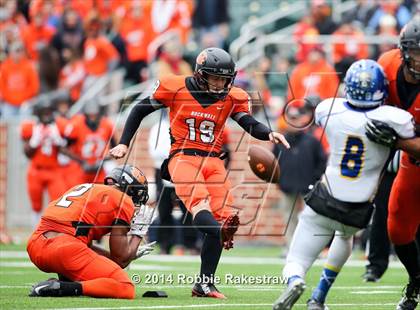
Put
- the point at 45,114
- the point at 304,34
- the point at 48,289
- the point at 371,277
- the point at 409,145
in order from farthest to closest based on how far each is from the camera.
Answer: the point at 304,34 < the point at 45,114 < the point at 371,277 < the point at 48,289 < the point at 409,145

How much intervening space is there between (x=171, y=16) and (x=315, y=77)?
3.39 meters

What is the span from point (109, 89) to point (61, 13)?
7.46 ft

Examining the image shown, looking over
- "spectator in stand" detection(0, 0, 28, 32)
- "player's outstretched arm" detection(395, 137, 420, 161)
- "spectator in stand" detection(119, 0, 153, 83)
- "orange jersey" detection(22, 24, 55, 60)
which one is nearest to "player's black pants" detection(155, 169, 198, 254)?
"spectator in stand" detection(119, 0, 153, 83)

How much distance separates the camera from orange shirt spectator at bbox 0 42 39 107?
17.0 meters

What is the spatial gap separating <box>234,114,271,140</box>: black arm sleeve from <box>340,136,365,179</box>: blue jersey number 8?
1.40 metres

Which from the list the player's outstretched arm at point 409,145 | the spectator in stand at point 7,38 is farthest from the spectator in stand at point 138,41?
the player's outstretched arm at point 409,145

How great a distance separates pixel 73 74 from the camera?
56.6 feet

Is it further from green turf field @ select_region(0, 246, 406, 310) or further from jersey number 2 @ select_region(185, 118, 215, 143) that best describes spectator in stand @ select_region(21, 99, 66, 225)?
jersey number 2 @ select_region(185, 118, 215, 143)

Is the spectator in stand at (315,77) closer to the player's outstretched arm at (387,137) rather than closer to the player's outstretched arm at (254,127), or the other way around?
the player's outstretched arm at (254,127)

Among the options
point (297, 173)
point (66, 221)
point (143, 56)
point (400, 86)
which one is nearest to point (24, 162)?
point (143, 56)

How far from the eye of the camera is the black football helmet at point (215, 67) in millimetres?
7809

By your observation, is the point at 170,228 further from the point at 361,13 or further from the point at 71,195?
the point at 361,13

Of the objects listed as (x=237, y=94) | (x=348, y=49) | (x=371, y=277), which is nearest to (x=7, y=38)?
(x=348, y=49)

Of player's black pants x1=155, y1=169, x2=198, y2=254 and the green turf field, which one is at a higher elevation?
the green turf field
